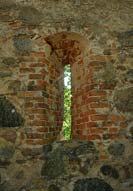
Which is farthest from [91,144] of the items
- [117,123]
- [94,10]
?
[94,10]

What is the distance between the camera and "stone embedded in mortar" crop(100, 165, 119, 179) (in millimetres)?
3855

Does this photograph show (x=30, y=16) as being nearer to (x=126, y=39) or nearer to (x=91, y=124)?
(x=126, y=39)

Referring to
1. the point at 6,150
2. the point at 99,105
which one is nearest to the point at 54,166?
the point at 6,150

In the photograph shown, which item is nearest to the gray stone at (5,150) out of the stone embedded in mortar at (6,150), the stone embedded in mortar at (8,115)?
the stone embedded in mortar at (6,150)

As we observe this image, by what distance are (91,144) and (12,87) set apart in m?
1.15

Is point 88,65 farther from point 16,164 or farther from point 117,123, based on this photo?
point 16,164

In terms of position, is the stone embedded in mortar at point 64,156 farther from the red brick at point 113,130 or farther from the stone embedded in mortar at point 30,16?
the stone embedded in mortar at point 30,16

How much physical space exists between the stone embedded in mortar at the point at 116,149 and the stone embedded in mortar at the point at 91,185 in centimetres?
36

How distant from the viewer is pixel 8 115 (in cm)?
391

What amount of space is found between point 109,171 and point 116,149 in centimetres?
27

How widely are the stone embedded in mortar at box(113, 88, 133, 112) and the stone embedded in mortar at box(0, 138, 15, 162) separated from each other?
134 centimetres

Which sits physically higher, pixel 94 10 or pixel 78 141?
pixel 94 10

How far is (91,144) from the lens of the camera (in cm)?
394

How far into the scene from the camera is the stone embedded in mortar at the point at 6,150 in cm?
381
